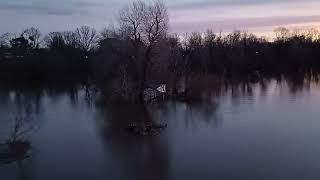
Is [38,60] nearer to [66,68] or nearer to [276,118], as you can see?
[66,68]

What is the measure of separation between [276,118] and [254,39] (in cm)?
3271

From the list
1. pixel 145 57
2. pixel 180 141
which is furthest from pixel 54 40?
pixel 180 141

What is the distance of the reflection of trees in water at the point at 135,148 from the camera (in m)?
9.60

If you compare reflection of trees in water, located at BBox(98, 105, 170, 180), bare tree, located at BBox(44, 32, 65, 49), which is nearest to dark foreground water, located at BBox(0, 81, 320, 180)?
reflection of trees in water, located at BBox(98, 105, 170, 180)

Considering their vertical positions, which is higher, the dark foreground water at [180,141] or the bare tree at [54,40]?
the bare tree at [54,40]

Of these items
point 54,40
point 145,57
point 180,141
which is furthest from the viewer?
point 54,40

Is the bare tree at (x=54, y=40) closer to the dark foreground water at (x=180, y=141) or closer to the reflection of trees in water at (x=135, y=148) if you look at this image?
the dark foreground water at (x=180, y=141)

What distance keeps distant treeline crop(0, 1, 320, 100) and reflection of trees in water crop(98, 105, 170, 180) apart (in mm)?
5093

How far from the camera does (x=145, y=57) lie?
837 inches

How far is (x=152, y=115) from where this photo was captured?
16.7 m

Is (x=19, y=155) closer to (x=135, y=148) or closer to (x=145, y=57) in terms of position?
(x=135, y=148)

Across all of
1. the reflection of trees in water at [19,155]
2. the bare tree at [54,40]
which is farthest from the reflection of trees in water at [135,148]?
the bare tree at [54,40]

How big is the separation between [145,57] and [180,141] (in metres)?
9.39

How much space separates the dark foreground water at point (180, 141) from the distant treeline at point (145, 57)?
93.8 inches
